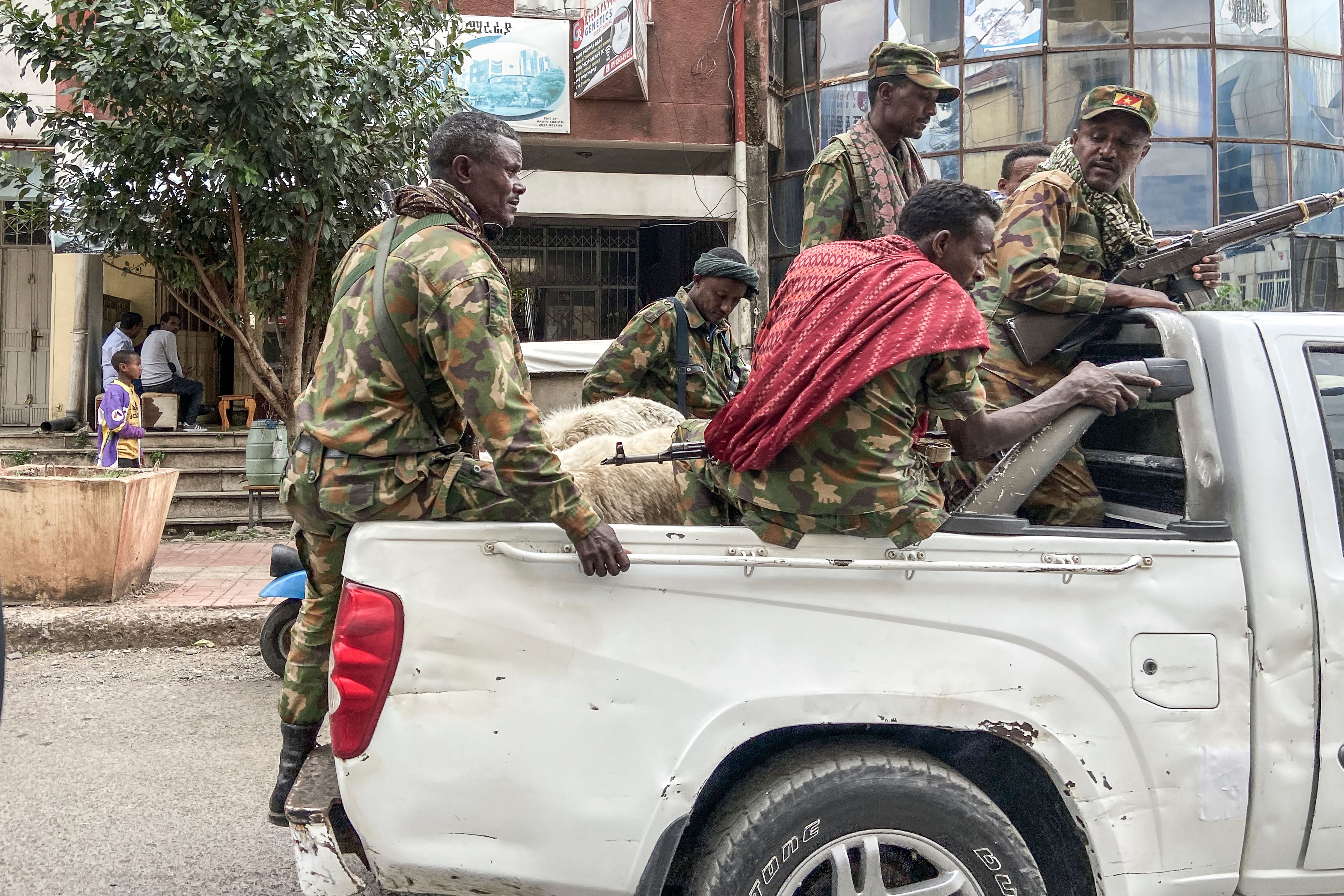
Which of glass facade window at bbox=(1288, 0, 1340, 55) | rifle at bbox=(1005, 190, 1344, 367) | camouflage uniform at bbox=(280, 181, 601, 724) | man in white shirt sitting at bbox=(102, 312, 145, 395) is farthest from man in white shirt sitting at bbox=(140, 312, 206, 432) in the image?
glass facade window at bbox=(1288, 0, 1340, 55)

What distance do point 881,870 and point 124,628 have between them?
551 cm

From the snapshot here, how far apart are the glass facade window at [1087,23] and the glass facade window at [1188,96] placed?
0.02 m

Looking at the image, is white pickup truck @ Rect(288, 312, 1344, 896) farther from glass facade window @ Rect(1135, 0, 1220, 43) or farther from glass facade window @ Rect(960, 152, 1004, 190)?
glass facade window @ Rect(1135, 0, 1220, 43)

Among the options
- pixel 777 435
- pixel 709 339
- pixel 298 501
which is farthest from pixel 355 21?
pixel 777 435

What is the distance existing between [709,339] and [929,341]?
108 inches

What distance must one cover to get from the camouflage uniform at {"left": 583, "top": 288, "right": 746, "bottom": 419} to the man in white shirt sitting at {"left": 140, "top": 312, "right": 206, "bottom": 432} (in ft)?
26.8

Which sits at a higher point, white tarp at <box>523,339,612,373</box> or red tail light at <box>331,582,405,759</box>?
white tarp at <box>523,339,612,373</box>

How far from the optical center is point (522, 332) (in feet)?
48.4

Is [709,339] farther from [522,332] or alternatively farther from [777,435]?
[522,332]

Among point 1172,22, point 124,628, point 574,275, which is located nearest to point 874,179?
point 124,628

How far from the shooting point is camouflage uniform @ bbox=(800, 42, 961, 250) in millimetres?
3748

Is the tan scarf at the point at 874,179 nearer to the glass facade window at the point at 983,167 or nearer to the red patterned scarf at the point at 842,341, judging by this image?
the red patterned scarf at the point at 842,341

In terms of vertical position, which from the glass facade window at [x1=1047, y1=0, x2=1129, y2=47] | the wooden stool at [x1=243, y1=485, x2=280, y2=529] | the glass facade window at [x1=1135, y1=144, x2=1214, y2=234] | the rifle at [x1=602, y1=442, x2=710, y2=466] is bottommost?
the wooden stool at [x1=243, y1=485, x2=280, y2=529]

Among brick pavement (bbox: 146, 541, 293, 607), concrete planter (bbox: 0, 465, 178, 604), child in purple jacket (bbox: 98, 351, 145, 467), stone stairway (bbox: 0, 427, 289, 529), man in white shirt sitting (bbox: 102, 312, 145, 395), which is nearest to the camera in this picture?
concrete planter (bbox: 0, 465, 178, 604)
